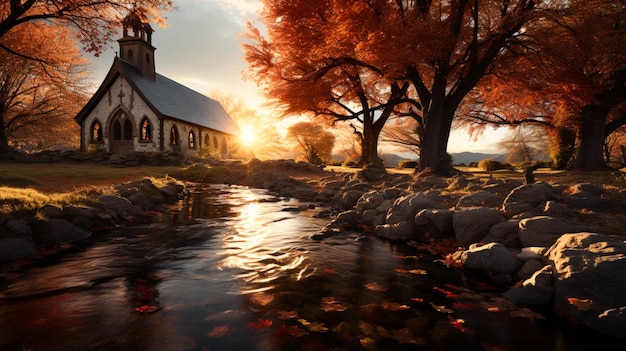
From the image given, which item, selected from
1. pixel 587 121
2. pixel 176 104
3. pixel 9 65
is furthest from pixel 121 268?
pixel 9 65

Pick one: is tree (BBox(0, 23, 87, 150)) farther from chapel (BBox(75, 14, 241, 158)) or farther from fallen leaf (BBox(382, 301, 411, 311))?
fallen leaf (BBox(382, 301, 411, 311))

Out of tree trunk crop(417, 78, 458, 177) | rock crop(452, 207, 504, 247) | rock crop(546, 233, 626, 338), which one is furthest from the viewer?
tree trunk crop(417, 78, 458, 177)

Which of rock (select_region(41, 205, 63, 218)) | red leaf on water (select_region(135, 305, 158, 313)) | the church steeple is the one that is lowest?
red leaf on water (select_region(135, 305, 158, 313))

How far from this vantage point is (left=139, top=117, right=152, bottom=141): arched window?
27672 millimetres

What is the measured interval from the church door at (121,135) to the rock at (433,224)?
27.1 m

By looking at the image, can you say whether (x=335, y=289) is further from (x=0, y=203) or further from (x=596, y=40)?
(x=596, y=40)

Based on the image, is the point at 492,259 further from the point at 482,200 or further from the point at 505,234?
the point at 482,200

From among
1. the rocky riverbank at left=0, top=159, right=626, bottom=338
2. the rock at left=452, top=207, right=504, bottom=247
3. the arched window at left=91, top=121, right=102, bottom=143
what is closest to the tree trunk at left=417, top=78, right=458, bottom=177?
the rocky riverbank at left=0, top=159, right=626, bottom=338

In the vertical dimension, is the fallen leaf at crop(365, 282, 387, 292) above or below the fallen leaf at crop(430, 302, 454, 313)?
above

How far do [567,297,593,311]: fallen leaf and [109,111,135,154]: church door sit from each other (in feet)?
98.7

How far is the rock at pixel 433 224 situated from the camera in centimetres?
668

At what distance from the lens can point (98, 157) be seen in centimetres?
2395

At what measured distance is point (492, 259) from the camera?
4.97 metres

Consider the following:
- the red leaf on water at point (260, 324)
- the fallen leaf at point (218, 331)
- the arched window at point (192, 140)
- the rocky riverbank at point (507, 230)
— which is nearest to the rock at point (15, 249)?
the rocky riverbank at point (507, 230)
